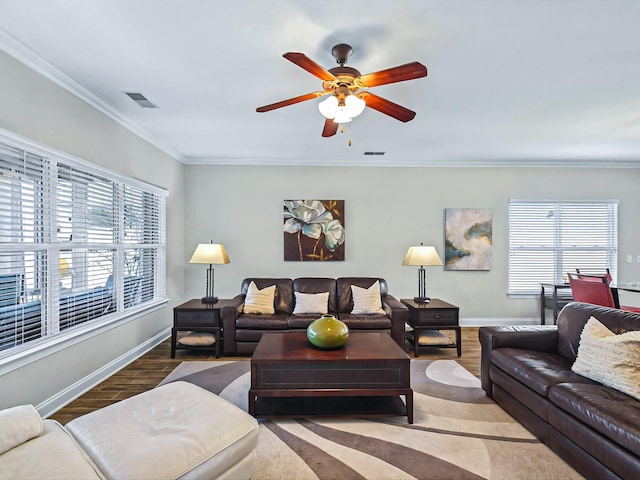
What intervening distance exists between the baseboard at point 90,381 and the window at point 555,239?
17.7 ft

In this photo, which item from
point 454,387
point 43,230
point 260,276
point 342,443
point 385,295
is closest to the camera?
point 342,443

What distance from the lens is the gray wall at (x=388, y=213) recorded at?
18.2 ft

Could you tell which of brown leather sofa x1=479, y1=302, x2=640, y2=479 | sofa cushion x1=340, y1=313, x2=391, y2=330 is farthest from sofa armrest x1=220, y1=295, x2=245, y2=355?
brown leather sofa x1=479, y1=302, x2=640, y2=479

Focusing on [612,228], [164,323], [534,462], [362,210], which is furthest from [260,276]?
[612,228]

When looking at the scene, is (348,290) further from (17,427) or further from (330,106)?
(17,427)

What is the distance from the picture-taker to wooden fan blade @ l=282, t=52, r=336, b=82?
1889 millimetres

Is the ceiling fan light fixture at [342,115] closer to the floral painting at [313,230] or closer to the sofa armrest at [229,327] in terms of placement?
the sofa armrest at [229,327]

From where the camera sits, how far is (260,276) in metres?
5.55

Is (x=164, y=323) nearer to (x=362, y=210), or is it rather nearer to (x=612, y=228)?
(x=362, y=210)

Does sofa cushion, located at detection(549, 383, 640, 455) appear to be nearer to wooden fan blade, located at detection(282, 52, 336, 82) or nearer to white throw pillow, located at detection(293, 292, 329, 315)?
wooden fan blade, located at detection(282, 52, 336, 82)

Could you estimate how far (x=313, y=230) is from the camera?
5.55 metres

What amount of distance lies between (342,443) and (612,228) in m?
5.82

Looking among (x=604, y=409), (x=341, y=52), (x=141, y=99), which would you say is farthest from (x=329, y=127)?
(x=604, y=409)

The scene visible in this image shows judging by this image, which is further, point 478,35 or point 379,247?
point 379,247
